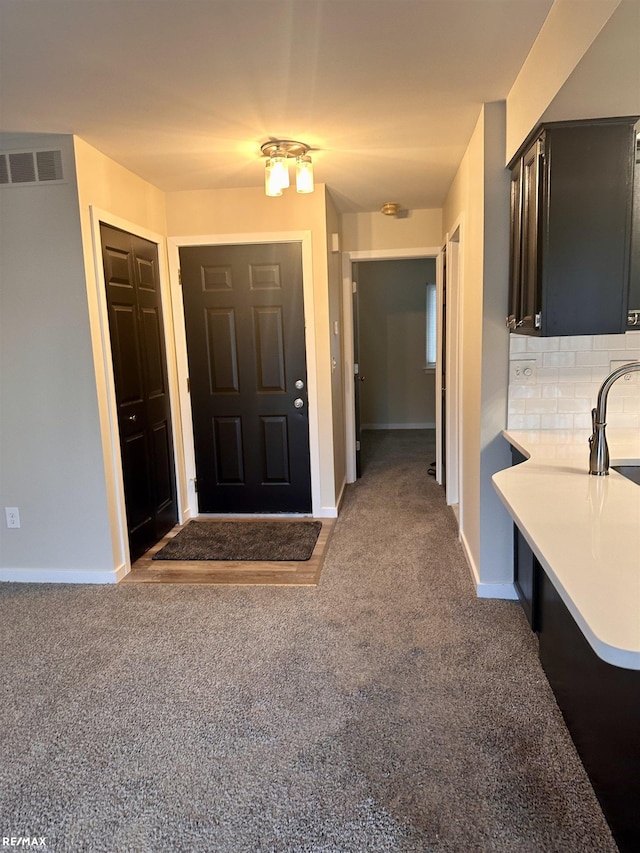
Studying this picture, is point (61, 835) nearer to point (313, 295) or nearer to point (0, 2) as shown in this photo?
point (0, 2)

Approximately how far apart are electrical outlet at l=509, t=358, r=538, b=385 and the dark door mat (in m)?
1.63

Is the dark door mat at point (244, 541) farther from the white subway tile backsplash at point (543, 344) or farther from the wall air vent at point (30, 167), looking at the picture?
the wall air vent at point (30, 167)

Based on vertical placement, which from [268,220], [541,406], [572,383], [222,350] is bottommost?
[541,406]

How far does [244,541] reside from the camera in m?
3.64

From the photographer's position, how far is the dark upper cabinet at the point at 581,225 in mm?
2100

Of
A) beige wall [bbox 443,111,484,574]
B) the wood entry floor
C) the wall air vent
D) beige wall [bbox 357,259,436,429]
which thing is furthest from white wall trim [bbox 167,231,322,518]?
beige wall [bbox 357,259,436,429]

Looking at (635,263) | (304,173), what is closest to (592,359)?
(635,263)

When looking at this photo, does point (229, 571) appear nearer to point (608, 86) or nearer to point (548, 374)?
point (548, 374)

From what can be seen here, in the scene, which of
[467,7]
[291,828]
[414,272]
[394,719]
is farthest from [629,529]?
[414,272]

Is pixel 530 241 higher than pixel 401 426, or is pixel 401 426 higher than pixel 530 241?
pixel 530 241

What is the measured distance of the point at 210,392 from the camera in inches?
160

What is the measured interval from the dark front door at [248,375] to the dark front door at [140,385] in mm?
296

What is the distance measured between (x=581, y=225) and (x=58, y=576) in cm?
317

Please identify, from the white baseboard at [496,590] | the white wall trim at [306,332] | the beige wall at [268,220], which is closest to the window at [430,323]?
the beige wall at [268,220]
